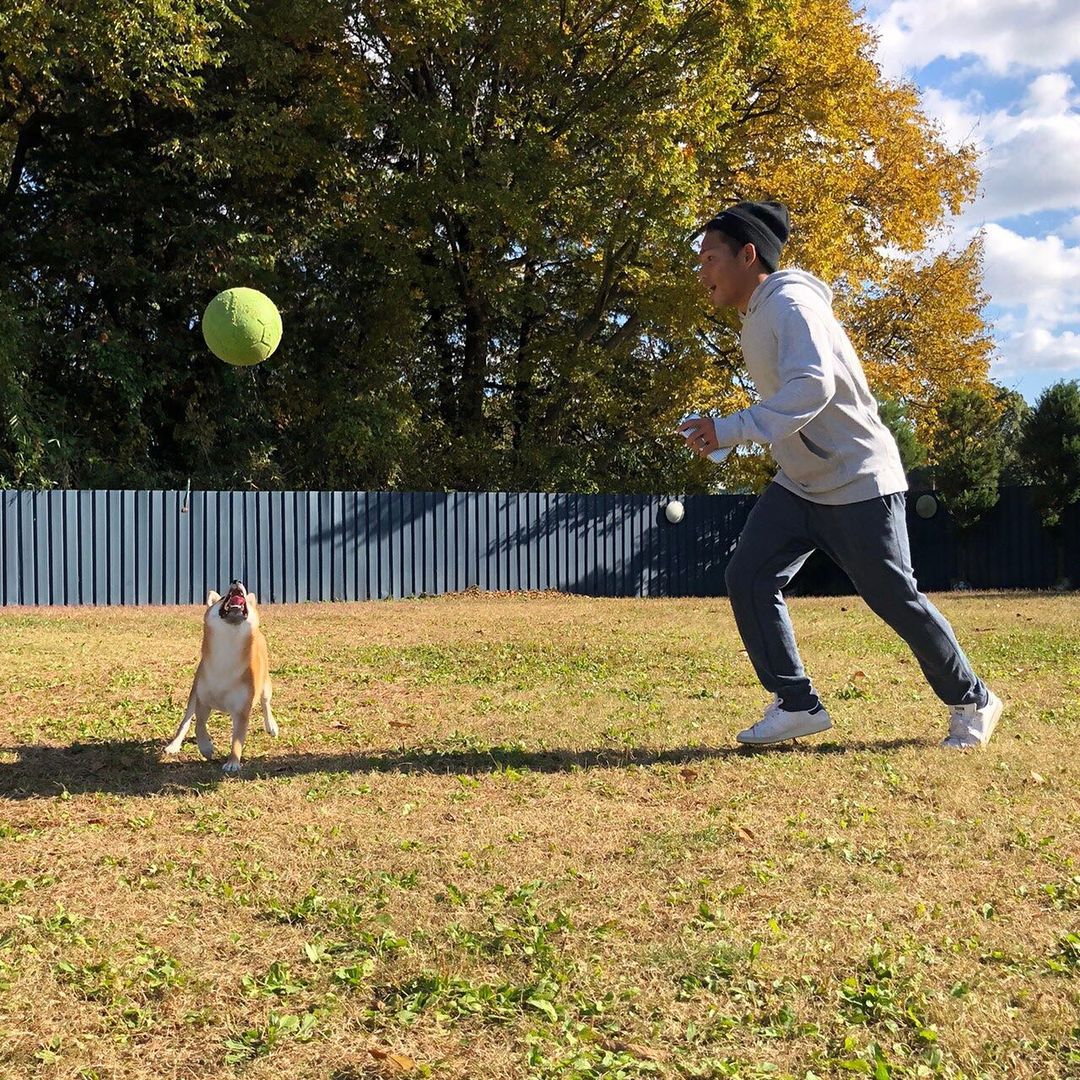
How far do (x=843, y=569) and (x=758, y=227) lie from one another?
166 cm

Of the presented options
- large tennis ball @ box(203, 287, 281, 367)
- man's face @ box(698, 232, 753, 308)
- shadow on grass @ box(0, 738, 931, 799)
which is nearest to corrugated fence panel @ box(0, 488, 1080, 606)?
large tennis ball @ box(203, 287, 281, 367)

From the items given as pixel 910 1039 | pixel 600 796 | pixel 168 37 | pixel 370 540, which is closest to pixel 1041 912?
pixel 910 1039

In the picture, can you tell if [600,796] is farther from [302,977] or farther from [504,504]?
[504,504]

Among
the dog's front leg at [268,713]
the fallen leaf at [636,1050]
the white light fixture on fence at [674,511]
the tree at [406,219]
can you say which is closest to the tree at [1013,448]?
the tree at [406,219]

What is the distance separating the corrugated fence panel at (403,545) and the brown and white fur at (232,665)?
41.3 feet

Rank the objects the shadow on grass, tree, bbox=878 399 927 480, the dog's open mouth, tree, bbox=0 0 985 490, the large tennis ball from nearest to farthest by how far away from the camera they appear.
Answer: the shadow on grass → the dog's open mouth → the large tennis ball → tree, bbox=0 0 985 490 → tree, bbox=878 399 927 480

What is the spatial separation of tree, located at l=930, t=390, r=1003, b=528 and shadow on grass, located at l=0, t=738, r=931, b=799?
18.0 metres

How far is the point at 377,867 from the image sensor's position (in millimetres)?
3666

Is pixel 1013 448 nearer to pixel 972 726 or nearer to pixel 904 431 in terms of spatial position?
pixel 904 431

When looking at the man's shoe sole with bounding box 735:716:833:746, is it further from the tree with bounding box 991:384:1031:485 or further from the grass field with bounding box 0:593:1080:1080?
the tree with bounding box 991:384:1031:485

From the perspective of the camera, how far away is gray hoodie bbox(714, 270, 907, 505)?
4.88 meters

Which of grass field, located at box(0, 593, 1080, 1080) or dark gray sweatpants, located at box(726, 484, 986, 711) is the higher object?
dark gray sweatpants, located at box(726, 484, 986, 711)

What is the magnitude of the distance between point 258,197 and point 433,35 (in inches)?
173

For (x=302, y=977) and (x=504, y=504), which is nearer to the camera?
(x=302, y=977)
